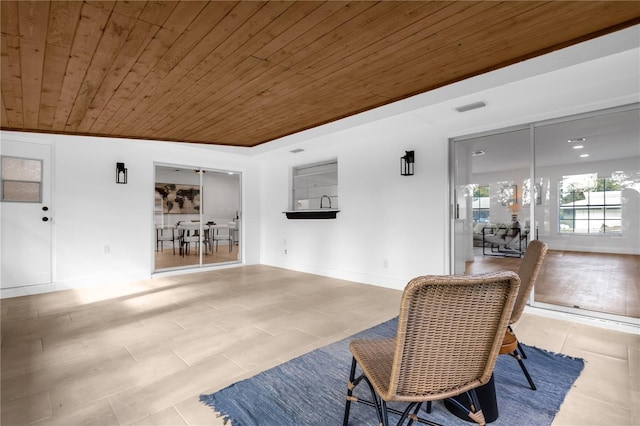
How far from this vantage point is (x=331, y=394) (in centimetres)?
205

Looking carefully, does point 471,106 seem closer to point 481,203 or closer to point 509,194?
point 509,194

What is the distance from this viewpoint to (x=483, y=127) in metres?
4.05

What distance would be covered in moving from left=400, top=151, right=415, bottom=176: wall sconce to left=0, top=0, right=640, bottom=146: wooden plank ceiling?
1.25 m

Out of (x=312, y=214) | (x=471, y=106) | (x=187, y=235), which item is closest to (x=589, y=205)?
(x=471, y=106)

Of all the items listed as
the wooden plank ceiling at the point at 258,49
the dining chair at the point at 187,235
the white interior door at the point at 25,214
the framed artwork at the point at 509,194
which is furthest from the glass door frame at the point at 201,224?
the framed artwork at the point at 509,194

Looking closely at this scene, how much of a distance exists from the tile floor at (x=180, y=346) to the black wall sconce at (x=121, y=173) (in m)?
1.76

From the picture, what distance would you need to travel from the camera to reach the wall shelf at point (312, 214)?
5.76 m

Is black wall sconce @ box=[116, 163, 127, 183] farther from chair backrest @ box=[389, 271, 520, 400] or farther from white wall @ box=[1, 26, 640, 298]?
chair backrest @ box=[389, 271, 520, 400]

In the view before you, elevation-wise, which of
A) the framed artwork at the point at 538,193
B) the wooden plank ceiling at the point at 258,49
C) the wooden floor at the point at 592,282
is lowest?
the wooden floor at the point at 592,282

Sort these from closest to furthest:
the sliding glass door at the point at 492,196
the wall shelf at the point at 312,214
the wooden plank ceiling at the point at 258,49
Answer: the wooden plank ceiling at the point at 258,49, the sliding glass door at the point at 492,196, the wall shelf at the point at 312,214

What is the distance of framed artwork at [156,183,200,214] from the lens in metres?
6.54

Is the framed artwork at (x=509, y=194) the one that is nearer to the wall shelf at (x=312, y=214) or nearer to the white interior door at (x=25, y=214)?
the wall shelf at (x=312, y=214)

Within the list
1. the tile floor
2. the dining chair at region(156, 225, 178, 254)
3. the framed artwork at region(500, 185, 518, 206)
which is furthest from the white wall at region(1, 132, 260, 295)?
the framed artwork at region(500, 185, 518, 206)

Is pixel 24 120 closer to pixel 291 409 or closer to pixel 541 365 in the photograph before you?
pixel 291 409
